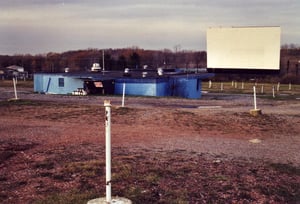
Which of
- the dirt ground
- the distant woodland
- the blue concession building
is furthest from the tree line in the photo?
the dirt ground

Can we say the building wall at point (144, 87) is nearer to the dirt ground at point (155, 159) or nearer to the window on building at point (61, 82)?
the window on building at point (61, 82)

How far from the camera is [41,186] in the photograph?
24.0 feet

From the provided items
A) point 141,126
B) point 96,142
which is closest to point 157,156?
point 96,142

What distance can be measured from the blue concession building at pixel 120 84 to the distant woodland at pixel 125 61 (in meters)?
11.4

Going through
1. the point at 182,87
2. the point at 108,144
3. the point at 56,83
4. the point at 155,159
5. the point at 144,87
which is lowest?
the point at 155,159

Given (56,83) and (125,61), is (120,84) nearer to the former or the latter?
(56,83)

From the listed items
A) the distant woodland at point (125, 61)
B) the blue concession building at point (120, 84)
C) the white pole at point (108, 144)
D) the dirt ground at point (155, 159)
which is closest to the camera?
the white pole at point (108, 144)

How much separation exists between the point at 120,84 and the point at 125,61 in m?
33.9

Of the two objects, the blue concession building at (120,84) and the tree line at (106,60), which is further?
the tree line at (106,60)

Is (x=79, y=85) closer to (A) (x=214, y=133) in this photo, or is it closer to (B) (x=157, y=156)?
(A) (x=214, y=133)

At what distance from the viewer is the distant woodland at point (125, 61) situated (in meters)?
68.7

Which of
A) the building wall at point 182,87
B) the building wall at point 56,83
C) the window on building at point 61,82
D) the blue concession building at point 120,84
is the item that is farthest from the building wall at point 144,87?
the window on building at point 61,82

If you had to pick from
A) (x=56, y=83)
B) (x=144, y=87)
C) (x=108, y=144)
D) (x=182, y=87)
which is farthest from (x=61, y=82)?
(x=108, y=144)

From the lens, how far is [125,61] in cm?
6875
